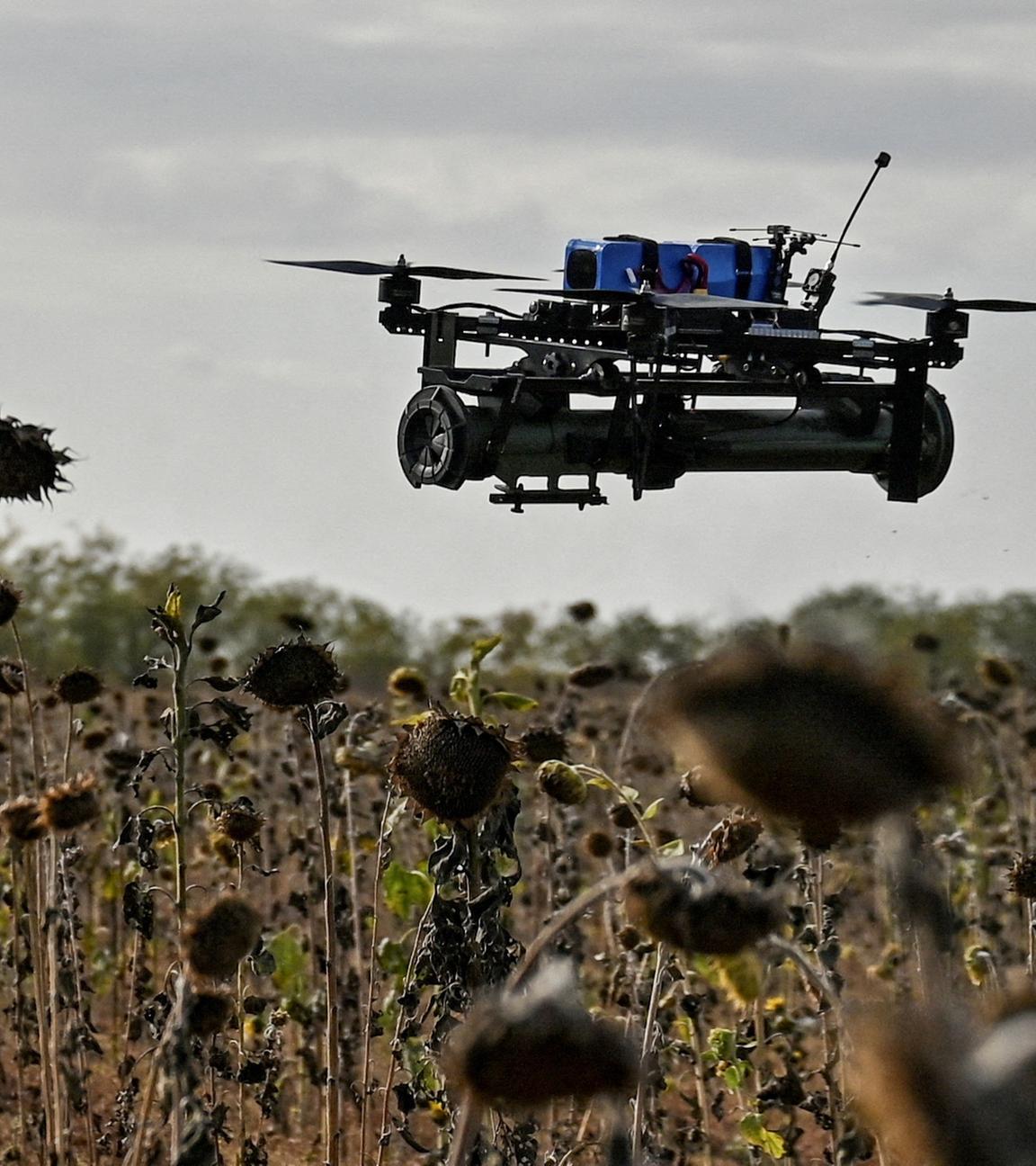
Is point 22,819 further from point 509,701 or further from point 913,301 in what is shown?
point 913,301

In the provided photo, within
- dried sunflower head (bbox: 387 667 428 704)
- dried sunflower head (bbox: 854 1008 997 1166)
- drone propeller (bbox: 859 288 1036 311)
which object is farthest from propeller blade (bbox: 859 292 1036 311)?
dried sunflower head (bbox: 854 1008 997 1166)

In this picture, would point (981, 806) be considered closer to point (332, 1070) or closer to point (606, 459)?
point (606, 459)

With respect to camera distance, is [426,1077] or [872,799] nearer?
[872,799]

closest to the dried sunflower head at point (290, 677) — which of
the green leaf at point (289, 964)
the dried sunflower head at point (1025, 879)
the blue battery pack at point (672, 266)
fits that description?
the dried sunflower head at point (1025, 879)

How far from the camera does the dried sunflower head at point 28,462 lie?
496 centimetres

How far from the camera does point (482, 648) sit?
545 cm

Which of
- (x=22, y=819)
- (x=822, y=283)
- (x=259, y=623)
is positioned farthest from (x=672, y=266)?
(x=259, y=623)

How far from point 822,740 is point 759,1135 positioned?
3670mm

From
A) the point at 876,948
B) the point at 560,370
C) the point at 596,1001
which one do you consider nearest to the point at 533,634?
the point at 876,948

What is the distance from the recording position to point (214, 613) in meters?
4.60

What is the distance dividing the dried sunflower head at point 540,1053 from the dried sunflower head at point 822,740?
29 cm

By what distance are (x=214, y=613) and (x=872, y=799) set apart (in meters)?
2.75

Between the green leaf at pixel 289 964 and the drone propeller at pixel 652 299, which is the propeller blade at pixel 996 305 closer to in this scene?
the drone propeller at pixel 652 299

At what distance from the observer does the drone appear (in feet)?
24.7
